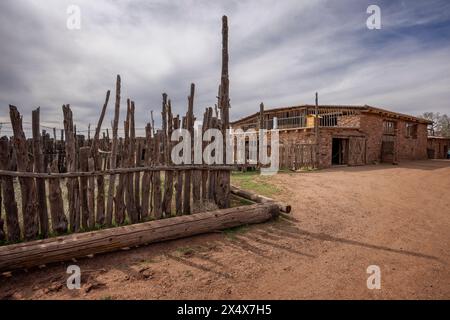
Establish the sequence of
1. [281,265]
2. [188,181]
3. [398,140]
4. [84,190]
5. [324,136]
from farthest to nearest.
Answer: [398,140] → [324,136] → [188,181] → [84,190] → [281,265]

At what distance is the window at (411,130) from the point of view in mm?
21812

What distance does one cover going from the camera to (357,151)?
55.7ft

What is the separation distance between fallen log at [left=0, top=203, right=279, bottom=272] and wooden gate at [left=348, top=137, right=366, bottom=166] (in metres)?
14.3

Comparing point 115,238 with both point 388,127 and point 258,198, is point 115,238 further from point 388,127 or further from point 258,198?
point 388,127

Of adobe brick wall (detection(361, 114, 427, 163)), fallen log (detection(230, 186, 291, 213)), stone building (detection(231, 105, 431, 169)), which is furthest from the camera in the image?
adobe brick wall (detection(361, 114, 427, 163))

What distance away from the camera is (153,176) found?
15.5ft

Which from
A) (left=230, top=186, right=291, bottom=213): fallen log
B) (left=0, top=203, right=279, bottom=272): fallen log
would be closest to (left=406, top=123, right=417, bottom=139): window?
(left=230, top=186, right=291, bottom=213): fallen log

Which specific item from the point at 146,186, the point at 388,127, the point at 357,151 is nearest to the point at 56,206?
the point at 146,186

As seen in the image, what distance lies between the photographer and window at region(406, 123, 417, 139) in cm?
2181

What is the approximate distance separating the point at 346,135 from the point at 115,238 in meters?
16.4

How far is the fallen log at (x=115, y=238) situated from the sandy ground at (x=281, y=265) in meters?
0.14

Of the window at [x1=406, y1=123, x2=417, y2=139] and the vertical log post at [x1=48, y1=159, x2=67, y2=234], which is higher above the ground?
the window at [x1=406, y1=123, x2=417, y2=139]

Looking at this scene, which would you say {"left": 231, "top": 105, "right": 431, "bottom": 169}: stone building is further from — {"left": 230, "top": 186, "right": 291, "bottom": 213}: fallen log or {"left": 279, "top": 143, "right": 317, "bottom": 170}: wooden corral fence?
{"left": 230, "top": 186, "right": 291, "bottom": 213}: fallen log
